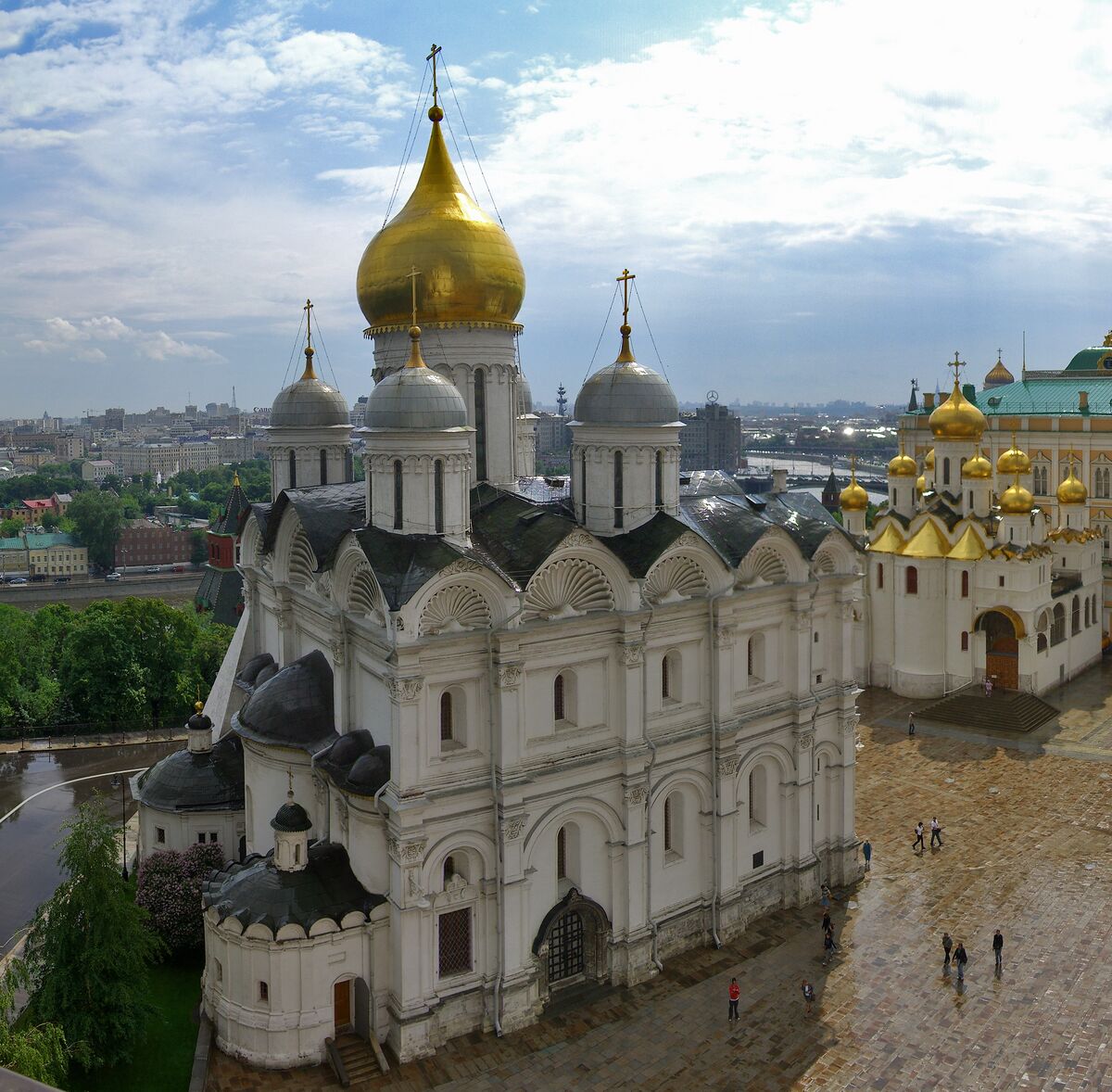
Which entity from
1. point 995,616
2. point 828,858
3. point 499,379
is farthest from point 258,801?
point 995,616

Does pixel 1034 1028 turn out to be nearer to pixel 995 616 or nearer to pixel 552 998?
pixel 552 998

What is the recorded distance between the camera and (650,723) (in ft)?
63.4

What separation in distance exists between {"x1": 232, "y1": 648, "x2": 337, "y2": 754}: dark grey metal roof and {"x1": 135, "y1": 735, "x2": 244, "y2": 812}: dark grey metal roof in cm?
331

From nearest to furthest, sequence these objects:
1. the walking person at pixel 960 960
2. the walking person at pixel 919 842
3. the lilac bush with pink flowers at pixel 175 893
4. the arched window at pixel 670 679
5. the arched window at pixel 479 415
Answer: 1. the walking person at pixel 960 960
2. the lilac bush with pink flowers at pixel 175 893
3. the arched window at pixel 670 679
4. the arched window at pixel 479 415
5. the walking person at pixel 919 842

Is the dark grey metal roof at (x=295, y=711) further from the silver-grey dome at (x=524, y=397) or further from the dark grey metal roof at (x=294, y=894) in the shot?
the silver-grey dome at (x=524, y=397)

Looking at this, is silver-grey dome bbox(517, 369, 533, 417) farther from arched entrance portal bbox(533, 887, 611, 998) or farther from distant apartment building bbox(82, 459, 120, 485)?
distant apartment building bbox(82, 459, 120, 485)

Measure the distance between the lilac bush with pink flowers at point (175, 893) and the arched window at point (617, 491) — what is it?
34.7ft

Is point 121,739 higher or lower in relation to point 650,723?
lower

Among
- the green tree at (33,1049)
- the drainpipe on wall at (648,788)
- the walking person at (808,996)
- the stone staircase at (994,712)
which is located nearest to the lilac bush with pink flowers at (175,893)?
the green tree at (33,1049)

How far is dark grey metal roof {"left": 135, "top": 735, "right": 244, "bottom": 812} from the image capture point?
22.3m

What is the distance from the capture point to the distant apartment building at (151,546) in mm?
89875

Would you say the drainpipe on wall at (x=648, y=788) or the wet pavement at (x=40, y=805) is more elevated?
the drainpipe on wall at (x=648, y=788)

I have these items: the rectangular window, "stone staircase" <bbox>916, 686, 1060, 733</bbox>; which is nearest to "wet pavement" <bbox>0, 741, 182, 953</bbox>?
the rectangular window

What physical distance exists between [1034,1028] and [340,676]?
13.2 metres
